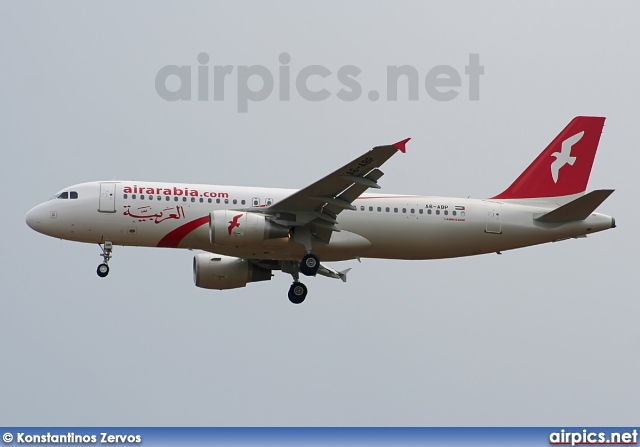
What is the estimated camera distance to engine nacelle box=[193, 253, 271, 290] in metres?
56.6

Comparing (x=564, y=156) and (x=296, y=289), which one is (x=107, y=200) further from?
(x=564, y=156)

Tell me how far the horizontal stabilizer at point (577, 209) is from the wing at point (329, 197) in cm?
790

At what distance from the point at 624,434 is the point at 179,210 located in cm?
1792

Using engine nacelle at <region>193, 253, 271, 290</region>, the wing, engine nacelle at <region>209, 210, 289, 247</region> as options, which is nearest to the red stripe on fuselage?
engine nacelle at <region>209, 210, 289, 247</region>

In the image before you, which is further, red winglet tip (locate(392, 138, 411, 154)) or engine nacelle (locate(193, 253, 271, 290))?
engine nacelle (locate(193, 253, 271, 290))

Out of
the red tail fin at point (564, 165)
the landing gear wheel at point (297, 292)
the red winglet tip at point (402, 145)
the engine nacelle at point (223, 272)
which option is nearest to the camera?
the red winglet tip at point (402, 145)

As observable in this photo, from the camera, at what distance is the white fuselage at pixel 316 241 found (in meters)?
52.2

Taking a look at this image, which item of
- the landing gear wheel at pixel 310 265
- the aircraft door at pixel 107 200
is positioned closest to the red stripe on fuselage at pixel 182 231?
the aircraft door at pixel 107 200

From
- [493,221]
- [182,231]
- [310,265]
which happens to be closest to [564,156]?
Result: [493,221]

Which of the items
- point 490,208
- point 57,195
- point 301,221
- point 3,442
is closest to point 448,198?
point 490,208

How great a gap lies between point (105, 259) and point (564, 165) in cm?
1875

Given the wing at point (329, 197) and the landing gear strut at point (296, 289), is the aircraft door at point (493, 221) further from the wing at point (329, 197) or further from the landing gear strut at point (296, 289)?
the landing gear strut at point (296, 289)

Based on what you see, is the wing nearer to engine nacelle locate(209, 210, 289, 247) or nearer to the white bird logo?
engine nacelle locate(209, 210, 289, 247)

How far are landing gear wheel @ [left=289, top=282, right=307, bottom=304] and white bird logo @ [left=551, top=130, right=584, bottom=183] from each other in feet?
36.3
